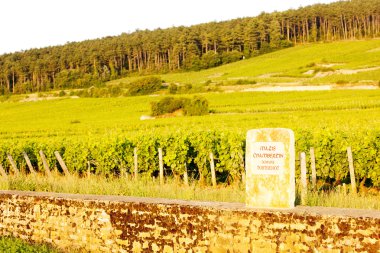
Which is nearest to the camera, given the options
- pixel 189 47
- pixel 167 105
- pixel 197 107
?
pixel 197 107

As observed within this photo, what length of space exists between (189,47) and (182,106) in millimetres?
88521

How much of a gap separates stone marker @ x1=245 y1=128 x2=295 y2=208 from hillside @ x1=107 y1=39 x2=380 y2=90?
62.7m

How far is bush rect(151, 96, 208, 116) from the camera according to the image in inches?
2160

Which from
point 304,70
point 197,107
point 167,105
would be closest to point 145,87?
point 304,70

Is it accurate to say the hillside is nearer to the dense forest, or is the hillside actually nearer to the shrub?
the dense forest

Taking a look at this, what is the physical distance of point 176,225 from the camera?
865 centimetres

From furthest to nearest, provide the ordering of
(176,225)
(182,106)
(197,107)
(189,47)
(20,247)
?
1. (189,47)
2. (182,106)
3. (197,107)
4. (20,247)
5. (176,225)

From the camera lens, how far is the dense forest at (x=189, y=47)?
142500 mm

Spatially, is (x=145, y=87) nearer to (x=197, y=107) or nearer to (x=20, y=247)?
(x=197, y=107)

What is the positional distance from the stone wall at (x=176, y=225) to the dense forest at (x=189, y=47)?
12604 cm

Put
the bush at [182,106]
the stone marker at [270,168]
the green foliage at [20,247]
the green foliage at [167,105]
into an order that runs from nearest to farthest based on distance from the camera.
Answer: the stone marker at [270,168]
the green foliage at [20,247]
the bush at [182,106]
the green foliage at [167,105]

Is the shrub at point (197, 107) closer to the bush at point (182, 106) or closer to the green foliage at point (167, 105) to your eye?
the bush at point (182, 106)

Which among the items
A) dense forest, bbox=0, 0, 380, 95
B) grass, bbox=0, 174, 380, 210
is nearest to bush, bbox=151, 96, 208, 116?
grass, bbox=0, 174, 380, 210

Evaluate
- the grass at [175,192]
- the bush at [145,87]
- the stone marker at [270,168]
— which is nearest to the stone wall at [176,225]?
the stone marker at [270,168]
